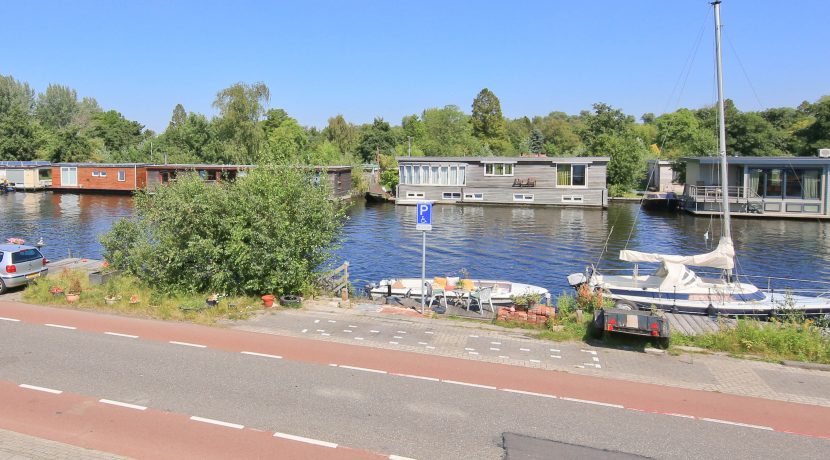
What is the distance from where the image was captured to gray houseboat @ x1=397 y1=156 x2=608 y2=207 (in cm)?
6594

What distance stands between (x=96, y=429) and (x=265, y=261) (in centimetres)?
899

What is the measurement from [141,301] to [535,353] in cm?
1128

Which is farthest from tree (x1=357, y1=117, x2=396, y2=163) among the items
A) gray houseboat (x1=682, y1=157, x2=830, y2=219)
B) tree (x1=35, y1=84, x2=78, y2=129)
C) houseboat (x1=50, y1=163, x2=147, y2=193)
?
tree (x1=35, y1=84, x2=78, y2=129)

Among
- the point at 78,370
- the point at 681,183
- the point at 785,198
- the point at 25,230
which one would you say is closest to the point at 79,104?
the point at 25,230

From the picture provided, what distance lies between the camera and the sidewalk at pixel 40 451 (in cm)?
880

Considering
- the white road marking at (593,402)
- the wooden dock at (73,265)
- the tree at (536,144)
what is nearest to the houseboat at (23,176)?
the wooden dock at (73,265)

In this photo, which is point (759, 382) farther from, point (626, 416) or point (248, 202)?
point (248, 202)

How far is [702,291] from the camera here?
2272 cm

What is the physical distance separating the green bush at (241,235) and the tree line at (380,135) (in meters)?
31.2

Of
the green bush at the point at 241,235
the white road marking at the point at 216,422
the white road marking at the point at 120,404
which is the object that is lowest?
the white road marking at the point at 216,422

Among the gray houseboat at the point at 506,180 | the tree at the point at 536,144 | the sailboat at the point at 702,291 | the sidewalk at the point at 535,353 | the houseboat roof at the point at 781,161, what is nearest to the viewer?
the sidewalk at the point at 535,353

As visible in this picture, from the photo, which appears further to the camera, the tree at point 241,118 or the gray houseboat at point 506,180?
the tree at point 241,118

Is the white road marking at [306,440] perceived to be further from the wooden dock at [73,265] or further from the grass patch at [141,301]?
the wooden dock at [73,265]

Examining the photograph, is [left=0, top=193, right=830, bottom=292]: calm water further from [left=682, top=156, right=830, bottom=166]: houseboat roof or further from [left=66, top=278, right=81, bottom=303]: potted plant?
[left=66, top=278, right=81, bottom=303]: potted plant
